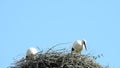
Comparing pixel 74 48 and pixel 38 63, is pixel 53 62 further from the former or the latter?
pixel 74 48

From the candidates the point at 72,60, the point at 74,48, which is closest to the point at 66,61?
the point at 72,60

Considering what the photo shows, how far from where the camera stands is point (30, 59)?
17.9 metres

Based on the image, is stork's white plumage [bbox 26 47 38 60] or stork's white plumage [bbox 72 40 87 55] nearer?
stork's white plumage [bbox 26 47 38 60]

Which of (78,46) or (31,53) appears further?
A: (78,46)

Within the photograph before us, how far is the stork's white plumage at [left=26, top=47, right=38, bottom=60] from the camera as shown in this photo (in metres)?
17.9

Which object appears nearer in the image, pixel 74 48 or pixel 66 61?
pixel 66 61

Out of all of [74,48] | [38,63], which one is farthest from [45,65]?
[74,48]

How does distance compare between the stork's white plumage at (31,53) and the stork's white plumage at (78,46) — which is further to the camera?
the stork's white plumage at (78,46)

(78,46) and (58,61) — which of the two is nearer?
(58,61)

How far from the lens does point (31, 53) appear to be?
59.9 ft

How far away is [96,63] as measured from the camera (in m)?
18.1

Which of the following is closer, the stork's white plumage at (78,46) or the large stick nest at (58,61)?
the large stick nest at (58,61)

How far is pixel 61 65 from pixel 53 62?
0.54ft

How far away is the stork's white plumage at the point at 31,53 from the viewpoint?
17.9 m
